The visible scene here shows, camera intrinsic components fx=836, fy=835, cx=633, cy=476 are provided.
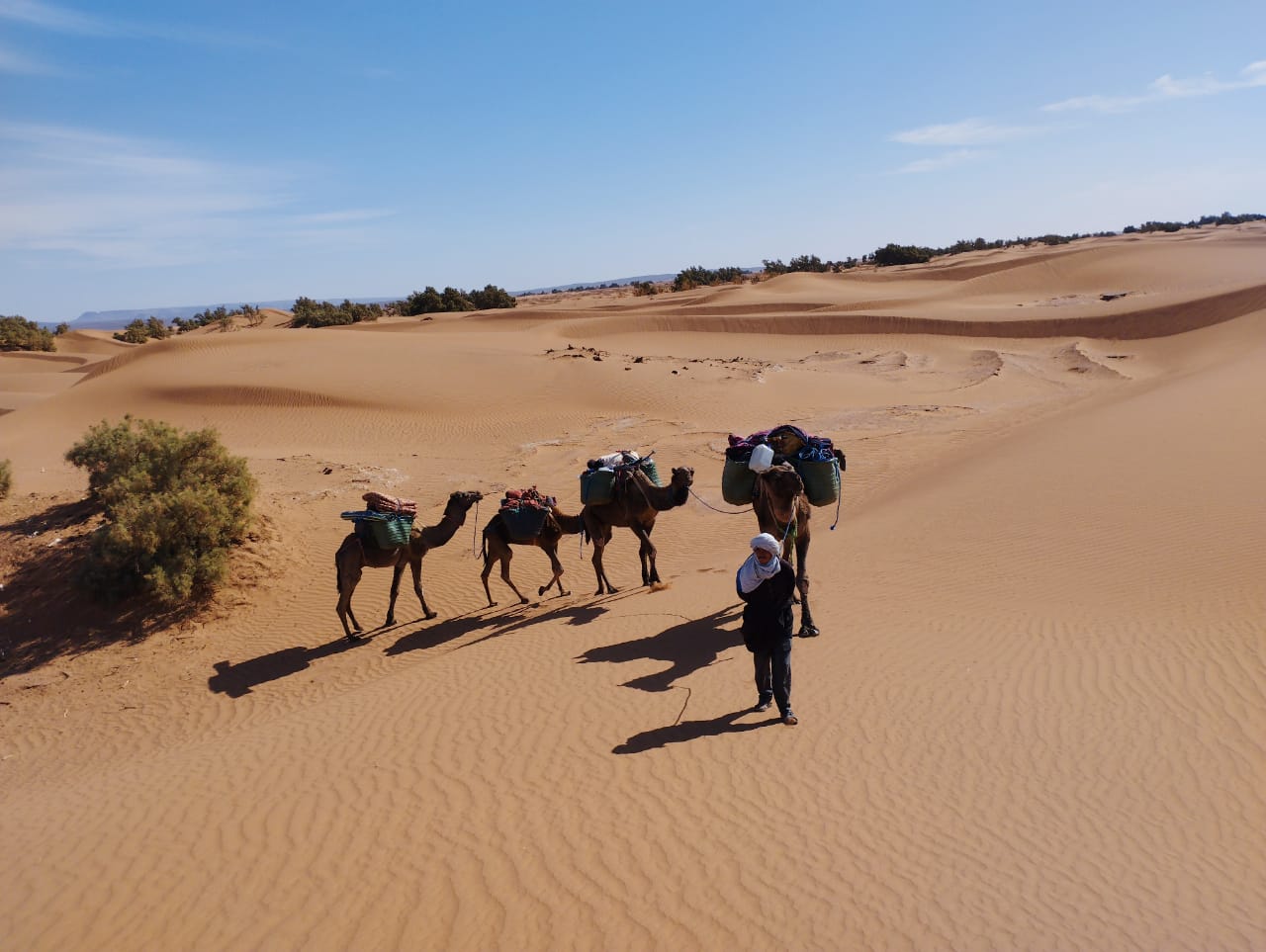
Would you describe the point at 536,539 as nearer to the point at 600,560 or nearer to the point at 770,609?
the point at 600,560

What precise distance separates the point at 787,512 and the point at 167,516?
9900 mm

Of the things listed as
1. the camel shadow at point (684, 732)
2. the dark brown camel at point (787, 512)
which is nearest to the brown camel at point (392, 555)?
the dark brown camel at point (787, 512)

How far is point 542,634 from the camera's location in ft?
35.0

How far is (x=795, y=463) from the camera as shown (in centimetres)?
1003

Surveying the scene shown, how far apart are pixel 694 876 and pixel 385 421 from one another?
22.9 meters

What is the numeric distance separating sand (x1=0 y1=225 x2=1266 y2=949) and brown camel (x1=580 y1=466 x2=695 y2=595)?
2.32 ft

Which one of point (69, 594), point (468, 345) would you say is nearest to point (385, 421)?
point (468, 345)

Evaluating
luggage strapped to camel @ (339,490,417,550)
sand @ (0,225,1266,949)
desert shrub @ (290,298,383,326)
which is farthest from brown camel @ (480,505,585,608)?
desert shrub @ (290,298,383,326)

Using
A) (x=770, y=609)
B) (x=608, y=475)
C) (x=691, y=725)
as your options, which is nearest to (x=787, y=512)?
(x=770, y=609)

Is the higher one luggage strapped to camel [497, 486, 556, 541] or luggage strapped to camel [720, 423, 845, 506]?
luggage strapped to camel [720, 423, 845, 506]

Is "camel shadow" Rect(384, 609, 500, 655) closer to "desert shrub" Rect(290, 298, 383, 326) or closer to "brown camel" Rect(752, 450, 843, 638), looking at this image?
"brown camel" Rect(752, 450, 843, 638)

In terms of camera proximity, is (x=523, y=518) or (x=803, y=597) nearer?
(x=803, y=597)

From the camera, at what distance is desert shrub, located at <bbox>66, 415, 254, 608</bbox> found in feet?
42.0

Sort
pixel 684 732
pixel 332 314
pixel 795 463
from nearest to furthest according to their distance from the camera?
pixel 684 732, pixel 795 463, pixel 332 314
